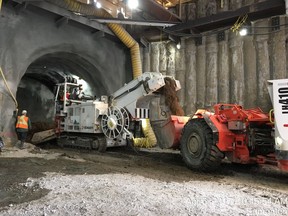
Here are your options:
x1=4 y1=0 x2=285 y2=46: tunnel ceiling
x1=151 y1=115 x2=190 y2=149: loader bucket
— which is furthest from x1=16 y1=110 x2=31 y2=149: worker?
x1=151 y1=115 x2=190 y2=149: loader bucket

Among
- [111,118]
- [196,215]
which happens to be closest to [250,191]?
[196,215]

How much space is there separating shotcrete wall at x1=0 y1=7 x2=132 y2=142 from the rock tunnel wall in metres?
2.38

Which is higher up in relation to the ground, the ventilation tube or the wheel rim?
the ventilation tube

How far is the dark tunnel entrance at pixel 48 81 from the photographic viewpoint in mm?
13008

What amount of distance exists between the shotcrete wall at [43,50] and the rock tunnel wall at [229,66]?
238 centimetres

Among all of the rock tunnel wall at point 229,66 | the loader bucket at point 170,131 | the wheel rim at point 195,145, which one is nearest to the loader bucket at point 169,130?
the loader bucket at point 170,131

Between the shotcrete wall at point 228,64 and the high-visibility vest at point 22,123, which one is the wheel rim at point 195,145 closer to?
the shotcrete wall at point 228,64

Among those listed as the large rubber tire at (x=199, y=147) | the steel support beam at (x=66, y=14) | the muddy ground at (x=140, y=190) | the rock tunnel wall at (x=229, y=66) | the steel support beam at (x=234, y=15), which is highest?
the steel support beam at (x=66, y=14)

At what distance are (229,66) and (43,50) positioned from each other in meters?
6.95

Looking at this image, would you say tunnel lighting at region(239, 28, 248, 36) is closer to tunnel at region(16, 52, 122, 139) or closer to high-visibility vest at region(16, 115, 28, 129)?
tunnel at region(16, 52, 122, 139)

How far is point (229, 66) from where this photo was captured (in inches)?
409

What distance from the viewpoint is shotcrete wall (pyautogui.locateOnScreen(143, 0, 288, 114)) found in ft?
31.0

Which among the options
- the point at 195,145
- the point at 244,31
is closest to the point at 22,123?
the point at 195,145

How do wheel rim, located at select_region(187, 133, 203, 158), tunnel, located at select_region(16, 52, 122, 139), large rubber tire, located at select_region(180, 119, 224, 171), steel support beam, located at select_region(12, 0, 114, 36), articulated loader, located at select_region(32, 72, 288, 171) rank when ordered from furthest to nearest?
1. tunnel, located at select_region(16, 52, 122, 139)
2. steel support beam, located at select_region(12, 0, 114, 36)
3. wheel rim, located at select_region(187, 133, 203, 158)
4. large rubber tire, located at select_region(180, 119, 224, 171)
5. articulated loader, located at select_region(32, 72, 288, 171)
